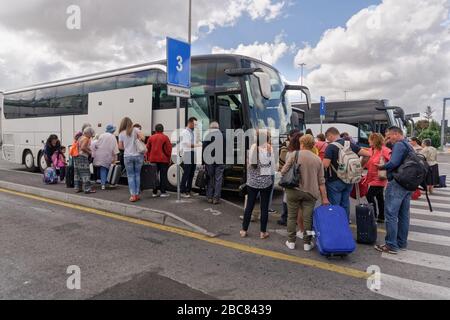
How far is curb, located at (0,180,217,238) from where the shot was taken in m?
5.64

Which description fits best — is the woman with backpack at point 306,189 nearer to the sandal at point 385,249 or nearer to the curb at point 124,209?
the sandal at point 385,249

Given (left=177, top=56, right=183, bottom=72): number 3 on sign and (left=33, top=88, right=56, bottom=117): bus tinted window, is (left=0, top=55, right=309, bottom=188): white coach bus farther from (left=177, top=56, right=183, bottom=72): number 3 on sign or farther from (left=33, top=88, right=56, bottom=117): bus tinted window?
(left=177, top=56, right=183, bottom=72): number 3 on sign

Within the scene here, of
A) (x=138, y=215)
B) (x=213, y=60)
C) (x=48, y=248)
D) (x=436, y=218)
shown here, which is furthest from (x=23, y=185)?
(x=436, y=218)

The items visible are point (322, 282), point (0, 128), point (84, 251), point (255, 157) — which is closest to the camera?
point (322, 282)

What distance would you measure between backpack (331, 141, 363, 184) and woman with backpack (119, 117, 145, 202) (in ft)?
13.9

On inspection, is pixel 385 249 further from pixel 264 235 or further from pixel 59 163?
pixel 59 163

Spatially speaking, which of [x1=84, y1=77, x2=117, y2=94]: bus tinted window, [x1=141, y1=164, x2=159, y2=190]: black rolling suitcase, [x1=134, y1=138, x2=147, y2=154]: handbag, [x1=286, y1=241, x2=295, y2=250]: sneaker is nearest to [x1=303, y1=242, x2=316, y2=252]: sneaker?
→ [x1=286, y1=241, x2=295, y2=250]: sneaker

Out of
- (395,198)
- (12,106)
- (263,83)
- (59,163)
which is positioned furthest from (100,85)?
(395,198)

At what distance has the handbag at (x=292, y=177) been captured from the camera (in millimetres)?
4633

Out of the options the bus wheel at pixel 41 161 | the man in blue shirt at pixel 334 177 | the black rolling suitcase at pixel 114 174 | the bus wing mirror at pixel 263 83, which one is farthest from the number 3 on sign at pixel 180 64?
the bus wheel at pixel 41 161

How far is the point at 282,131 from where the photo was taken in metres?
7.97

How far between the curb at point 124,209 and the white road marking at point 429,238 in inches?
140
